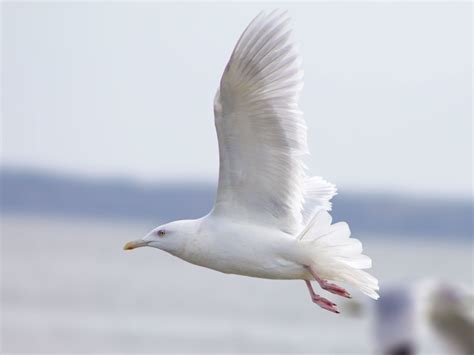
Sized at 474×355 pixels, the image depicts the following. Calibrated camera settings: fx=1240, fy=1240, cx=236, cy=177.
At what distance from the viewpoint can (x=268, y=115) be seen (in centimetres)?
790

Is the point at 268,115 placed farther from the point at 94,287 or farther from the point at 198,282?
the point at 198,282

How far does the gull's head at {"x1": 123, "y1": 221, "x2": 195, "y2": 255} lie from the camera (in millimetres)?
8188

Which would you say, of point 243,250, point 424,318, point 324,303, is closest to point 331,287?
point 324,303

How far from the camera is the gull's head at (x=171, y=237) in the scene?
8188 mm

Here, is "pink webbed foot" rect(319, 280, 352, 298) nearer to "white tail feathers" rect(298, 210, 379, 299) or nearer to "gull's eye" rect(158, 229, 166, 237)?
"white tail feathers" rect(298, 210, 379, 299)

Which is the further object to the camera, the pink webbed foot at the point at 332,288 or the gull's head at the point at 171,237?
the gull's head at the point at 171,237

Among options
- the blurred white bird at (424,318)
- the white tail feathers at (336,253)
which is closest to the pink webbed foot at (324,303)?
the white tail feathers at (336,253)

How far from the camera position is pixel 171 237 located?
825cm

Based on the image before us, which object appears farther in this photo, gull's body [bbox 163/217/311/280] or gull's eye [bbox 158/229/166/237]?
gull's eye [bbox 158/229/166/237]

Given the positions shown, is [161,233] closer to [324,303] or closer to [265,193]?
[265,193]

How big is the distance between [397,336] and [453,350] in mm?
724

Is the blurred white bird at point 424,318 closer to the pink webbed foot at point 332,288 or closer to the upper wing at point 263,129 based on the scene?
the pink webbed foot at point 332,288

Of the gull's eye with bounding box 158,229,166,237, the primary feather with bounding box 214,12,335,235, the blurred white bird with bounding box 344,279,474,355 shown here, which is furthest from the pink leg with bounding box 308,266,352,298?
the gull's eye with bounding box 158,229,166,237

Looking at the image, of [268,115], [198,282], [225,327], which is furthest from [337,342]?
[268,115]
